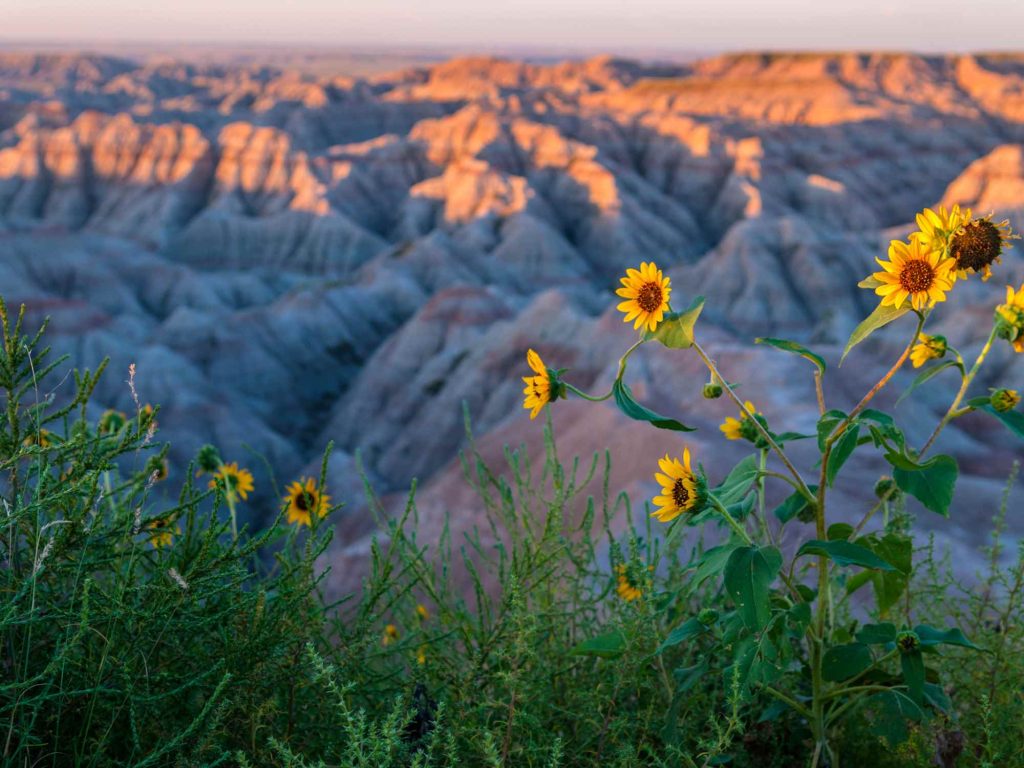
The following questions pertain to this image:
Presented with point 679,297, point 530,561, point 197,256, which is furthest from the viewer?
point 197,256

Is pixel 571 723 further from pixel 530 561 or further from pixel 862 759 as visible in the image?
pixel 862 759

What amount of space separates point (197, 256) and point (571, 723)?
74019 millimetres

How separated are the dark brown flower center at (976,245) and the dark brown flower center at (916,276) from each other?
0.31 feet

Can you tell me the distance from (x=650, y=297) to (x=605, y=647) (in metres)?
1.11

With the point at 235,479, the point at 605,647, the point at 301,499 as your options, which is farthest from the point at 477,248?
the point at 605,647

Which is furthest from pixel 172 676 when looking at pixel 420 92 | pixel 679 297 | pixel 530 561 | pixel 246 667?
pixel 420 92

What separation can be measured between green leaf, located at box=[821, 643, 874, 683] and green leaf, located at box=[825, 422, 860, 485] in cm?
56

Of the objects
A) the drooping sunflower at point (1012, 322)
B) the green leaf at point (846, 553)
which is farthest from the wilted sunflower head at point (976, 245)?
the green leaf at point (846, 553)

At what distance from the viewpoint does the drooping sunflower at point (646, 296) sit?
269cm

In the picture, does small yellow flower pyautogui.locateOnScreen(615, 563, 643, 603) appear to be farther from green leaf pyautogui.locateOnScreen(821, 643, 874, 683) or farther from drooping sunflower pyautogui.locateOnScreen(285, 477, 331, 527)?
drooping sunflower pyautogui.locateOnScreen(285, 477, 331, 527)

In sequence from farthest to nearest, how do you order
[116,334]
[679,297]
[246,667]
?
[679,297] → [116,334] → [246,667]

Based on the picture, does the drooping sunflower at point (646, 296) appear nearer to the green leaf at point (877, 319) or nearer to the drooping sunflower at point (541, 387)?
the drooping sunflower at point (541, 387)

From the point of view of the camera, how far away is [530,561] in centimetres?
301

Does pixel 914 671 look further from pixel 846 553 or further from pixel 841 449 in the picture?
pixel 841 449
